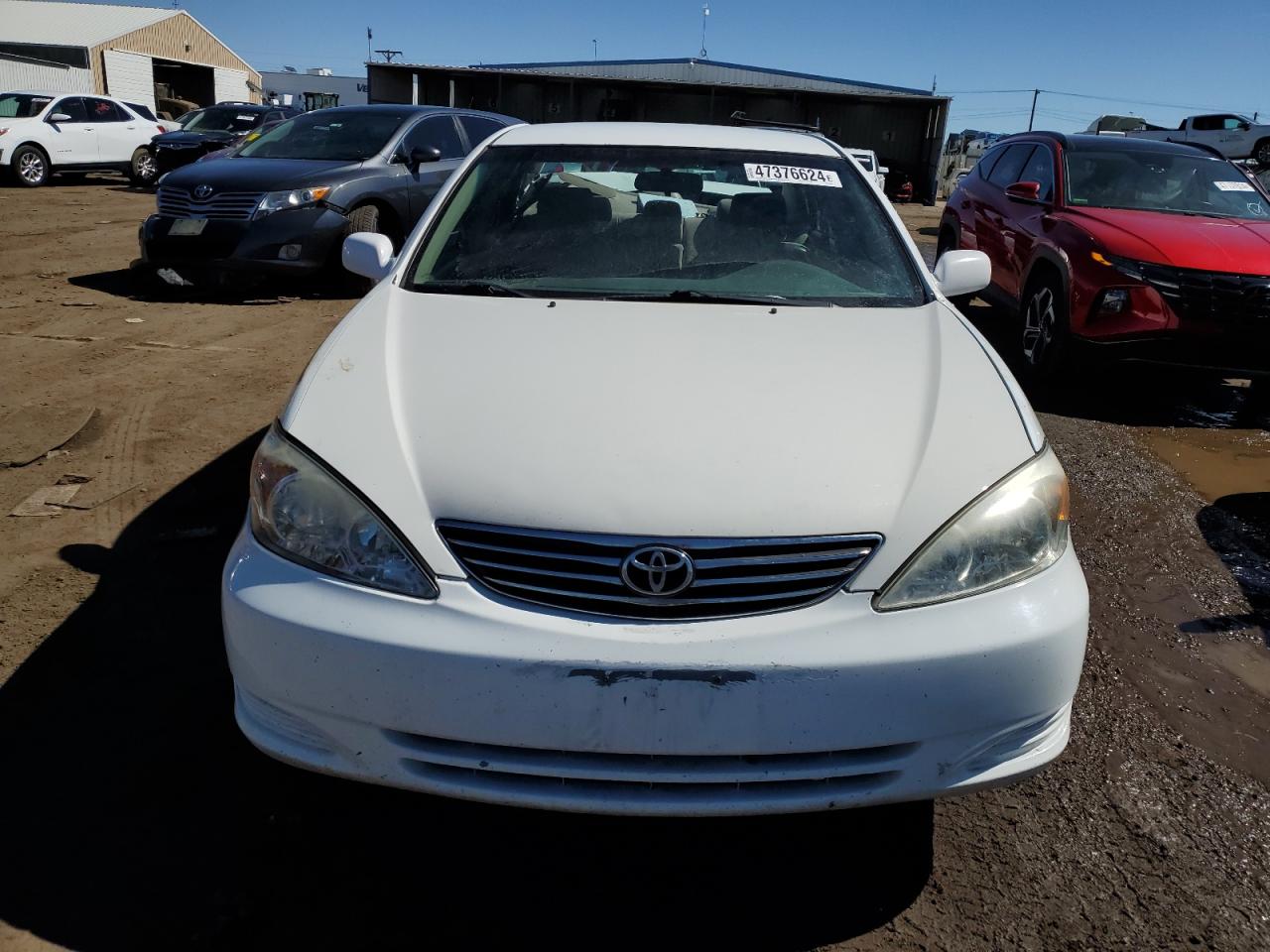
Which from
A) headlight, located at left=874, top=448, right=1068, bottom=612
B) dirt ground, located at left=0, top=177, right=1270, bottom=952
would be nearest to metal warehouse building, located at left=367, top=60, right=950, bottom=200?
dirt ground, located at left=0, top=177, right=1270, bottom=952

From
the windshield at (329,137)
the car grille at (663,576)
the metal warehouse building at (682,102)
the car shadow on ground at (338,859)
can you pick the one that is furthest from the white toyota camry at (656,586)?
the metal warehouse building at (682,102)

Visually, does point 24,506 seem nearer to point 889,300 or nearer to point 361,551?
point 361,551

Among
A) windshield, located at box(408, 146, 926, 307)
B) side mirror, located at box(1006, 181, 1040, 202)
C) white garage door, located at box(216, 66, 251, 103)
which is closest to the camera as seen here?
windshield, located at box(408, 146, 926, 307)

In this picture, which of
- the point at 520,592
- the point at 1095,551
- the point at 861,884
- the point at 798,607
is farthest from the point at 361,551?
the point at 1095,551

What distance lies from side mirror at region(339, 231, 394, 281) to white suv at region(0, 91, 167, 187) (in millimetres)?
16834

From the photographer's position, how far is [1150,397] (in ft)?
21.2

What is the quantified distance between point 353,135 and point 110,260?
2878 mm

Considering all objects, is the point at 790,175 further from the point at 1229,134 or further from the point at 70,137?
the point at 1229,134

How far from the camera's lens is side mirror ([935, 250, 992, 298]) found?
3.33 m

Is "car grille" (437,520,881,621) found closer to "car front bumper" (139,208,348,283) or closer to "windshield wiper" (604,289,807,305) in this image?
"windshield wiper" (604,289,807,305)

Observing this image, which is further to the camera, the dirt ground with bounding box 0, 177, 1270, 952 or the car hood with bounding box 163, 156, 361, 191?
the car hood with bounding box 163, 156, 361, 191

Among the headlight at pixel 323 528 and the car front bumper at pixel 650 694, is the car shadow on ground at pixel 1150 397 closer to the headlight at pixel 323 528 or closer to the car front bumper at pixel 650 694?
the car front bumper at pixel 650 694

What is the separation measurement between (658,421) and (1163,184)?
6.17m

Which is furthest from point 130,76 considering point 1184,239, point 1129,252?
point 1184,239
